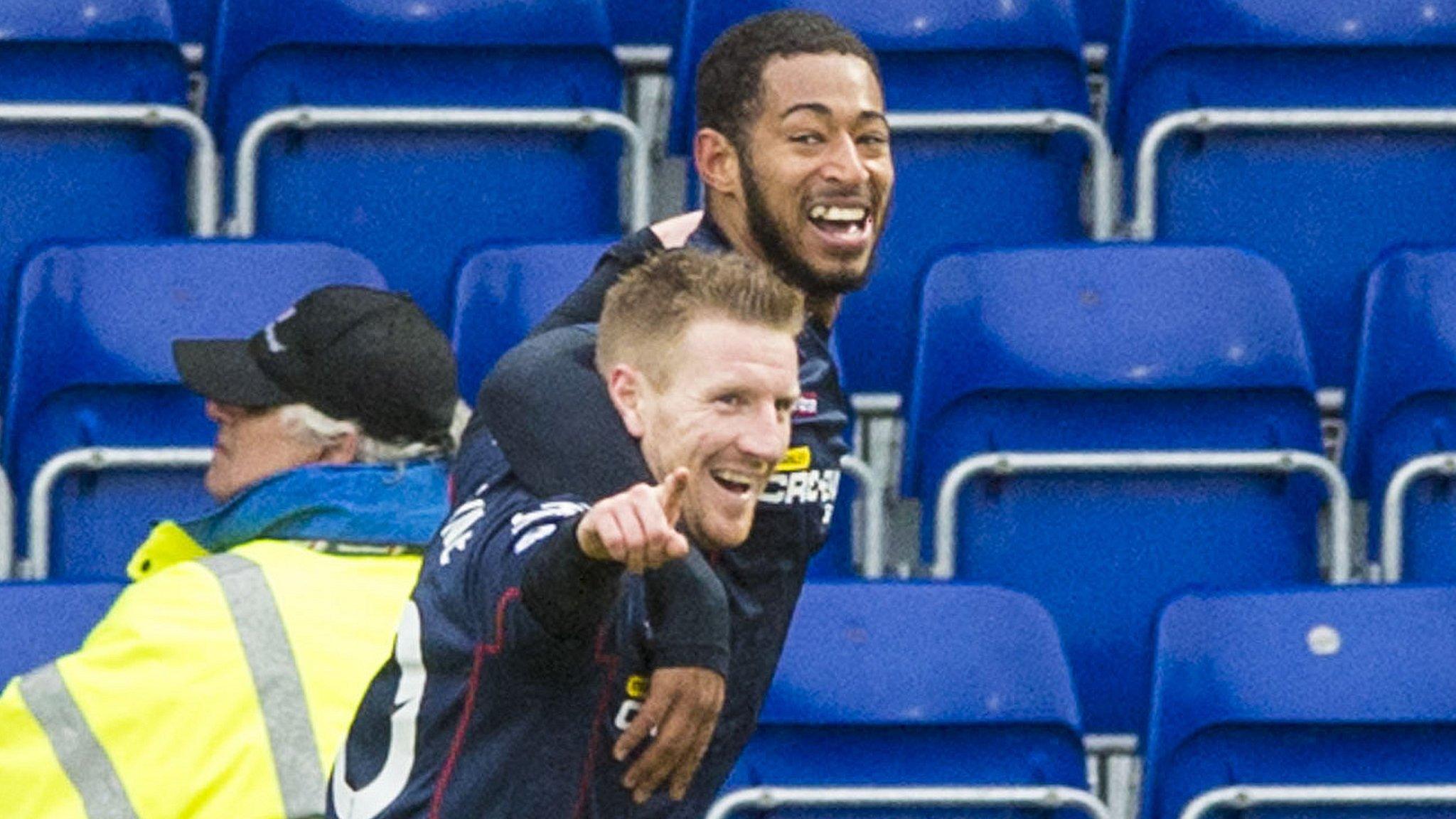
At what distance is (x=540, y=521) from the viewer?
8.58 feet

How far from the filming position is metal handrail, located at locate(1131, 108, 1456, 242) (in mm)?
4785

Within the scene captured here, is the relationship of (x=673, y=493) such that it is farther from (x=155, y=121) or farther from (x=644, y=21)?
(x=644, y=21)

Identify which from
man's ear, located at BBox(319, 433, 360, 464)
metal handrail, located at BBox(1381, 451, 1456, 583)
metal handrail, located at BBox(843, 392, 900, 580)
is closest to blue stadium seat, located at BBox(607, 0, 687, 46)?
metal handrail, located at BBox(843, 392, 900, 580)

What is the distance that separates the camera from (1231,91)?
4.95m

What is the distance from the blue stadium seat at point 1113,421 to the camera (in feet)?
14.3

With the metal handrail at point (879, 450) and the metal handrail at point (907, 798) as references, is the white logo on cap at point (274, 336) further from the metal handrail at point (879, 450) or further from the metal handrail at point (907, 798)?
the metal handrail at point (879, 450)

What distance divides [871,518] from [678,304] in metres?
1.73

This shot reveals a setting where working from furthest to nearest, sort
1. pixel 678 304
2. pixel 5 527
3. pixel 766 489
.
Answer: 1. pixel 5 527
2. pixel 766 489
3. pixel 678 304

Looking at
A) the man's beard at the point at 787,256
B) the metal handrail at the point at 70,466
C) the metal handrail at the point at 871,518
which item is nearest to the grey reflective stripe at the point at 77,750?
the man's beard at the point at 787,256

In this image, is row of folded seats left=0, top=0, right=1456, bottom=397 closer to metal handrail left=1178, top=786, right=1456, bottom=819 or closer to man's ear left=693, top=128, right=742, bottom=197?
metal handrail left=1178, top=786, right=1456, bottom=819

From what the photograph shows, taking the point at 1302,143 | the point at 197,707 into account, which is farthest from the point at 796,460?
the point at 1302,143

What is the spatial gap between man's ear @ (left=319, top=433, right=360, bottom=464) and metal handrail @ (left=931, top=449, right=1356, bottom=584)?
39.5 inches

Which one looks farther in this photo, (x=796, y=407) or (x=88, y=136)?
(x=88, y=136)

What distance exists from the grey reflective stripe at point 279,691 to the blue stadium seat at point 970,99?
180cm
